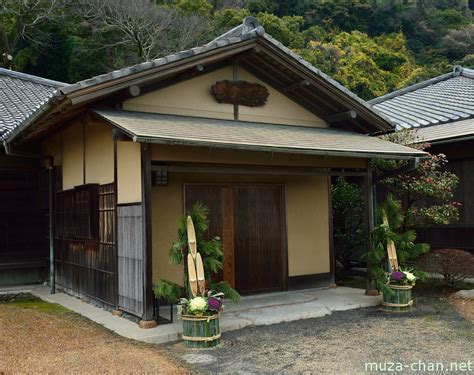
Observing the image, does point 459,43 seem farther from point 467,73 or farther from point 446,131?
point 446,131

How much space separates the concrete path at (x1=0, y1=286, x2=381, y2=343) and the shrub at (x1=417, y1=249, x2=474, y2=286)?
148cm

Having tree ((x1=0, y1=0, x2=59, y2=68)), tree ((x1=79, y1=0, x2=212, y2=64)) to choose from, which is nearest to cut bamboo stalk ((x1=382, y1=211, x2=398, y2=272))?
tree ((x1=79, y1=0, x2=212, y2=64))

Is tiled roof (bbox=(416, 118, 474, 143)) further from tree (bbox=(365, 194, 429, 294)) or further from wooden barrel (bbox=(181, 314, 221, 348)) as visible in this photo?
wooden barrel (bbox=(181, 314, 221, 348))

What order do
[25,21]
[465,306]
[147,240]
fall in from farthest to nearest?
[25,21] < [465,306] < [147,240]

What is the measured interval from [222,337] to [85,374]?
2139mm

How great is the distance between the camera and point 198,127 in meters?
7.73

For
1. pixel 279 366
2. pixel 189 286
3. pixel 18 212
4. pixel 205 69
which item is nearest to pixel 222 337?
pixel 189 286

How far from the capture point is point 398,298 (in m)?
8.08

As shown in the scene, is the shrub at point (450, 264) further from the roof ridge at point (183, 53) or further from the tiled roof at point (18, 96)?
the tiled roof at point (18, 96)

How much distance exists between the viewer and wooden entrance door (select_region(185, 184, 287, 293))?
9203mm

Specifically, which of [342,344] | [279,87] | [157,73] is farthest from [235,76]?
[342,344]

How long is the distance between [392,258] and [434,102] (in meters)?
8.05

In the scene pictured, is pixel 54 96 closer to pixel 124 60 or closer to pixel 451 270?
pixel 451 270

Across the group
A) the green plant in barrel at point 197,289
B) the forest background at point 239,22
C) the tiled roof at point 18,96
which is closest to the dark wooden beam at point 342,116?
the green plant in barrel at point 197,289
